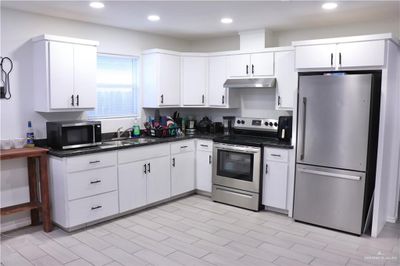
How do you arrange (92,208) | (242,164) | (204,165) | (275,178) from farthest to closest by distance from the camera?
(204,165)
(242,164)
(275,178)
(92,208)

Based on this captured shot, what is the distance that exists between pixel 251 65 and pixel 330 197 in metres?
2.08

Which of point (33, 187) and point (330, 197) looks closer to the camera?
point (330, 197)

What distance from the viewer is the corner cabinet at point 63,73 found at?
3641 millimetres

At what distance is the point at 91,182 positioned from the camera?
3.71 m

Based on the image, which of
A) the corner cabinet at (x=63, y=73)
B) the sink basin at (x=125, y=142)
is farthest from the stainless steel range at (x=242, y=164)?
the corner cabinet at (x=63, y=73)

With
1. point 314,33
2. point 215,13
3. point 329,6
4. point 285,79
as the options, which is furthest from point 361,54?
point 215,13

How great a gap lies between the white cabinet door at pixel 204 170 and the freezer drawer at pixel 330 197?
1.37 m

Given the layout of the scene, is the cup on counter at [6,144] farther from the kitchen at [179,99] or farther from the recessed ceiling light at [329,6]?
the recessed ceiling light at [329,6]

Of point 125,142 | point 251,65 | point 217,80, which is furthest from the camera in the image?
point 217,80

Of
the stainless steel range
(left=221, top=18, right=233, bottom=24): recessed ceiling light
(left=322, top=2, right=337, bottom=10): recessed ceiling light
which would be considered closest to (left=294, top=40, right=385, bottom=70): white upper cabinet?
(left=322, top=2, right=337, bottom=10): recessed ceiling light

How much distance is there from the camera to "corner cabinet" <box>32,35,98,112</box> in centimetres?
364

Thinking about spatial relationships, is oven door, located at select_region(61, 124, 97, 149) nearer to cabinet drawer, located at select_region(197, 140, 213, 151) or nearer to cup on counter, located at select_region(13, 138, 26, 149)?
cup on counter, located at select_region(13, 138, 26, 149)

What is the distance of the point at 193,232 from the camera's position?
3.69 meters

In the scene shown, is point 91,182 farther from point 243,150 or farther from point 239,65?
point 239,65
